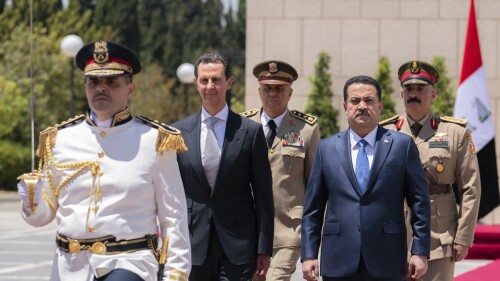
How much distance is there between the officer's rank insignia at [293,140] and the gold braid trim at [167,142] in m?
3.02

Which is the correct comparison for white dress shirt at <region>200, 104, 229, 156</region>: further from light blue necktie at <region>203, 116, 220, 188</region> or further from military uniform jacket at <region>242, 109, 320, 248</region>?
military uniform jacket at <region>242, 109, 320, 248</region>

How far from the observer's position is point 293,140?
871 cm

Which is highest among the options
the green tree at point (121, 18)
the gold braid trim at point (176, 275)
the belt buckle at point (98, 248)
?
the green tree at point (121, 18)

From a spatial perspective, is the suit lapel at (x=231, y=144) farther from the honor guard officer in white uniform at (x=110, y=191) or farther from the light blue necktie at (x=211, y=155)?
the honor guard officer in white uniform at (x=110, y=191)

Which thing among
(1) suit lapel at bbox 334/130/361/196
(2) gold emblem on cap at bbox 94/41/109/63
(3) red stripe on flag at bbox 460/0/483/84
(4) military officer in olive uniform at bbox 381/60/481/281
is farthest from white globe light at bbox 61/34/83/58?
(2) gold emblem on cap at bbox 94/41/109/63

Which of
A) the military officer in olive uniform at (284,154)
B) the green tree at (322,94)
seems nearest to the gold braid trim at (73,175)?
the military officer in olive uniform at (284,154)

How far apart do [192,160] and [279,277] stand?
1.37 meters

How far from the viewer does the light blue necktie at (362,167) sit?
6.77 metres

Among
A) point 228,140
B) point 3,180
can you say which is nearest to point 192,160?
point 228,140

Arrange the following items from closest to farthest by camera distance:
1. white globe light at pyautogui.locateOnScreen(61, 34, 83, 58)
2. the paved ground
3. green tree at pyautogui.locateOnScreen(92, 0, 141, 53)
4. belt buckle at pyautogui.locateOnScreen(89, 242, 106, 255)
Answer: belt buckle at pyautogui.locateOnScreen(89, 242, 106, 255), the paved ground, white globe light at pyautogui.locateOnScreen(61, 34, 83, 58), green tree at pyautogui.locateOnScreen(92, 0, 141, 53)

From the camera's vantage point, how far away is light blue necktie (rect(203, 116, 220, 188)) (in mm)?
7367

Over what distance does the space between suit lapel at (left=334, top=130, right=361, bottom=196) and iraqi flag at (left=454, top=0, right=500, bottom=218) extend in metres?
10.4

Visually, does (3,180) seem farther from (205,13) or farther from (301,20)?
(205,13)

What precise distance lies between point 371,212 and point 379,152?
358mm
